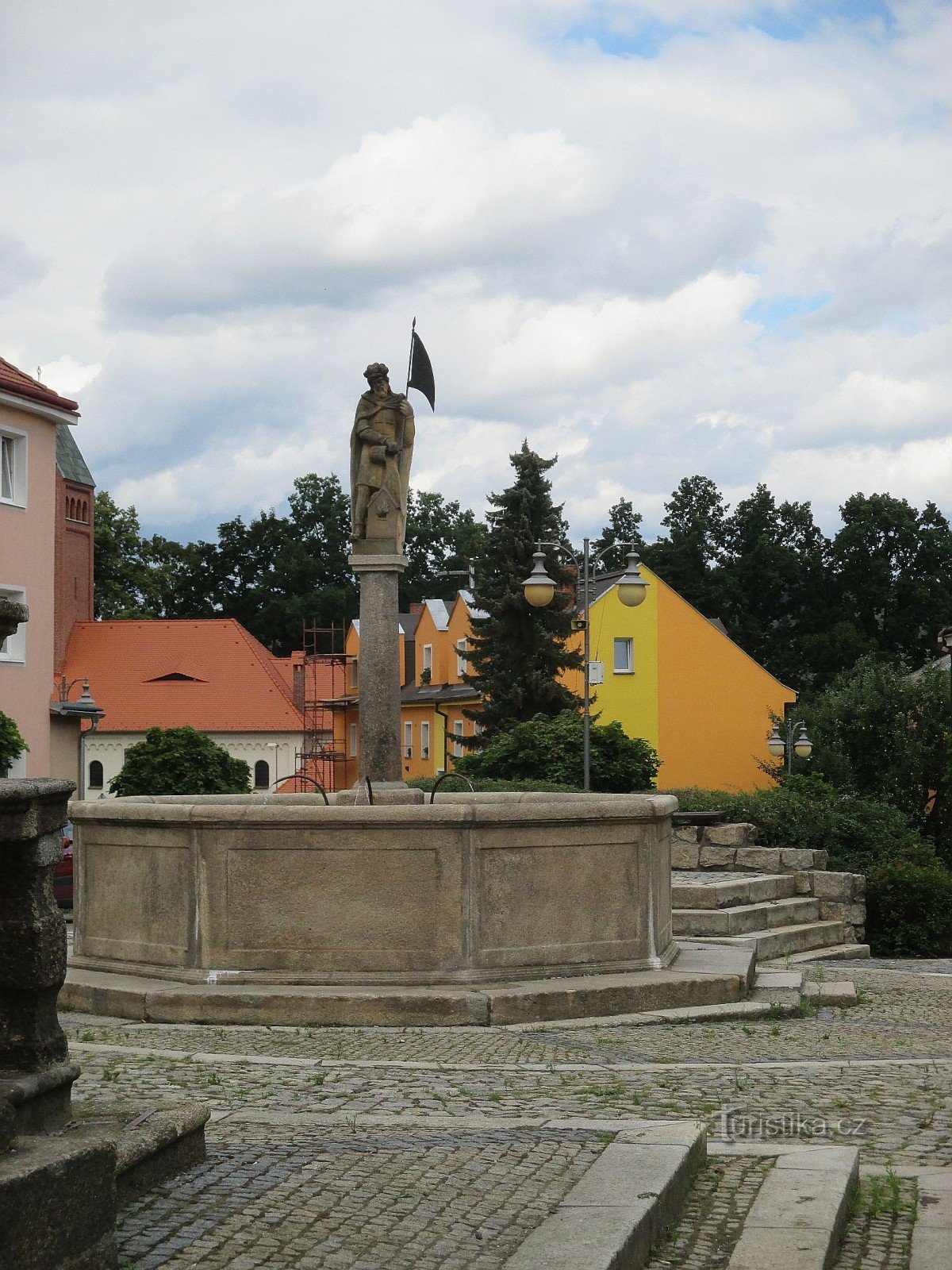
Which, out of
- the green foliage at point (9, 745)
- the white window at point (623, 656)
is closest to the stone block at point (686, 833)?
the green foliage at point (9, 745)

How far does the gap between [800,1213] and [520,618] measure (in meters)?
38.9

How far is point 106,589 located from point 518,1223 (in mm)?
64758

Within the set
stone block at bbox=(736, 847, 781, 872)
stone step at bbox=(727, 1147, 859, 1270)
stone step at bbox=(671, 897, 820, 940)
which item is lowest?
stone step at bbox=(671, 897, 820, 940)

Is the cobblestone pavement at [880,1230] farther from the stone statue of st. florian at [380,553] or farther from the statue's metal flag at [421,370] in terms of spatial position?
the statue's metal flag at [421,370]

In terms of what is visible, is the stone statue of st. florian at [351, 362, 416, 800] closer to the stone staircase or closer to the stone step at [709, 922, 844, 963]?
the stone staircase

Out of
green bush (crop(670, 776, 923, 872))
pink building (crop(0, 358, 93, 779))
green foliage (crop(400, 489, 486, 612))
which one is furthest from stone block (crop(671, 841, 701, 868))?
green foliage (crop(400, 489, 486, 612))

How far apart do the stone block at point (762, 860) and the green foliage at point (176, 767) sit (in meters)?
13.0

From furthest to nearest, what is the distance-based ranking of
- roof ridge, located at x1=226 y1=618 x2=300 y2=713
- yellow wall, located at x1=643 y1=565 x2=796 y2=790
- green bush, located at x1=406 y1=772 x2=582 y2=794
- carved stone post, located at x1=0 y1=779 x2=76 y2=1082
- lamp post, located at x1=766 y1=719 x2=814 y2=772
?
roof ridge, located at x1=226 y1=618 x2=300 y2=713 → yellow wall, located at x1=643 y1=565 x2=796 y2=790 → lamp post, located at x1=766 y1=719 x2=814 y2=772 → green bush, located at x1=406 y1=772 x2=582 y2=794 → carved stone post, located at x1=0 y1=779 x2=76 y2=1082

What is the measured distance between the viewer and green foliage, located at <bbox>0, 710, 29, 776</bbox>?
79.5 ft

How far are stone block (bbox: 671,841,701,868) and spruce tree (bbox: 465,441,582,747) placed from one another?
919 inches

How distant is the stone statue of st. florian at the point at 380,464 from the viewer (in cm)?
1404

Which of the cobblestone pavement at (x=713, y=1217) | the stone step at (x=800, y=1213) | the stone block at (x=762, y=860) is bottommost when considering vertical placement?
the cobblestone pavement at (x=713, y=1217)

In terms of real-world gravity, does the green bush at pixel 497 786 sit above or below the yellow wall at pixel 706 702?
below

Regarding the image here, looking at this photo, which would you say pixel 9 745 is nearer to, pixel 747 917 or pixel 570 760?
pixel 570 760
